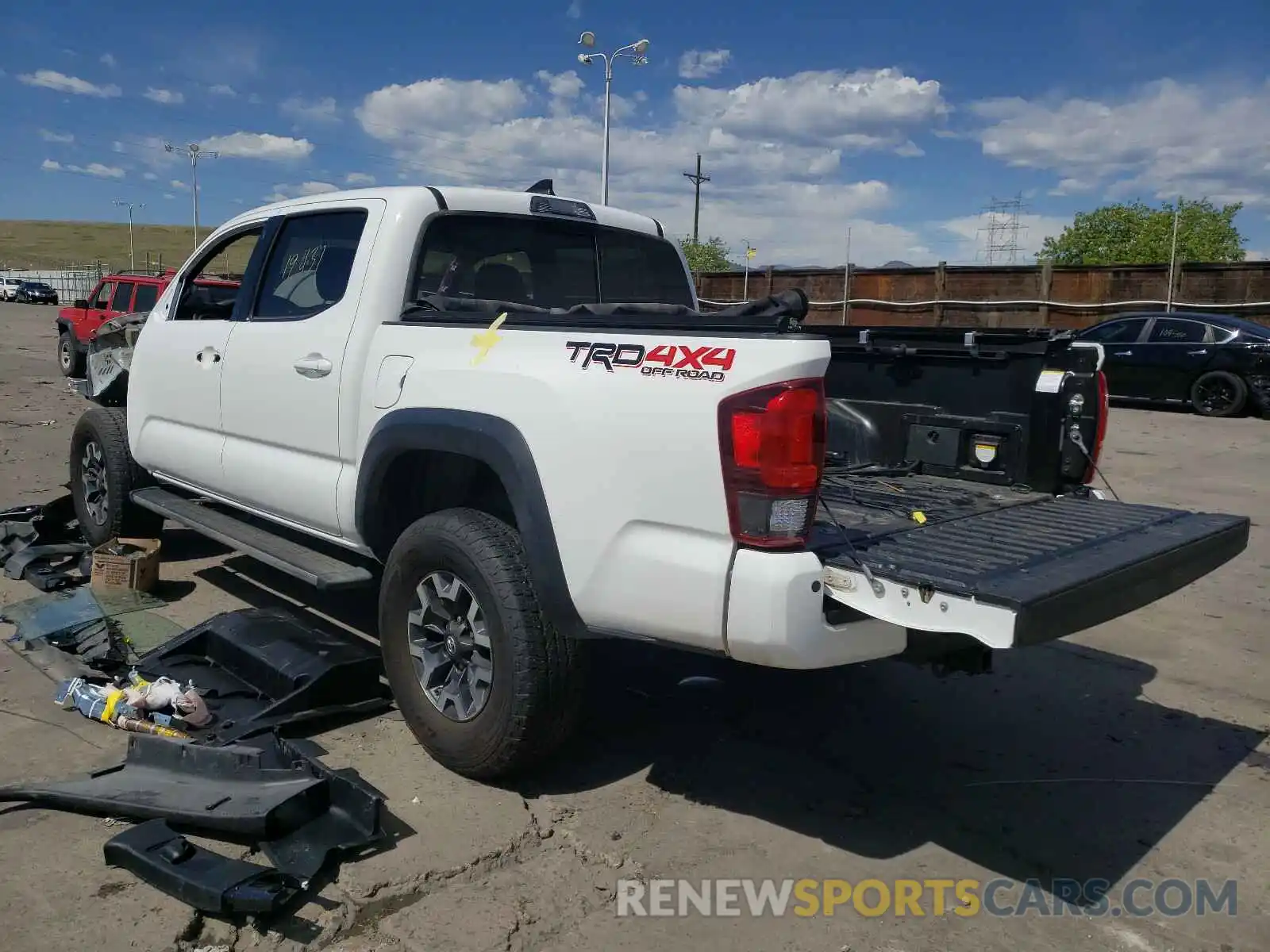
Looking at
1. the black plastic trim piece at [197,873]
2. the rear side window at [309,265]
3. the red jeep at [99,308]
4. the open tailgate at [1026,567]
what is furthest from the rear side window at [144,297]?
the open tailgate at [1026,567]

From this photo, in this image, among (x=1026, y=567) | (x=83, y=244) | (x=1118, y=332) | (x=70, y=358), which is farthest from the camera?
(x=83, y=244)

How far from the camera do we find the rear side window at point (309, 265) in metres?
4.19

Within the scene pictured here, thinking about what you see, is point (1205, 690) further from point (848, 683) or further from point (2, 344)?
point (2, 344)

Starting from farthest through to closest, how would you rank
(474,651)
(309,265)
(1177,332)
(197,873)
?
(1177,332)
(309,265)
(474,651)
(197,873)

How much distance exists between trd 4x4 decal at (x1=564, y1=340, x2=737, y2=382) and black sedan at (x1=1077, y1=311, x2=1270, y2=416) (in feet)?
44.3

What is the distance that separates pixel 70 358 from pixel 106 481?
48.0ft

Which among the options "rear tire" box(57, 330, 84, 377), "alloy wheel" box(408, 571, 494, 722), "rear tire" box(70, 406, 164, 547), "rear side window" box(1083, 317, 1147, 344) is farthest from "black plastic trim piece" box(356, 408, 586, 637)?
"rear tire" box(57, 330, 84, 377)

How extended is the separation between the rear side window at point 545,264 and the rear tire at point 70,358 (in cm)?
1602

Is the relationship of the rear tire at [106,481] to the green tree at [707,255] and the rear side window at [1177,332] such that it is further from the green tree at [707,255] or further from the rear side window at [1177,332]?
the green tree at [707,255]

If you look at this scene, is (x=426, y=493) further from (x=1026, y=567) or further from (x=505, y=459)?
(x=1026, y=567)

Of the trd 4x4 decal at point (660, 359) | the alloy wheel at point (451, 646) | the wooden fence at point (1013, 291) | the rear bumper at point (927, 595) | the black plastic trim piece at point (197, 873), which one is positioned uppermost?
the wooden fence at point (1013, 291)

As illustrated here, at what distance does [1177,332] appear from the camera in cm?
1532

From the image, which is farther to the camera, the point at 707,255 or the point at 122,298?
the point at 707,255

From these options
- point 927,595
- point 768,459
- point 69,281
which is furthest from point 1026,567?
point 69,281
